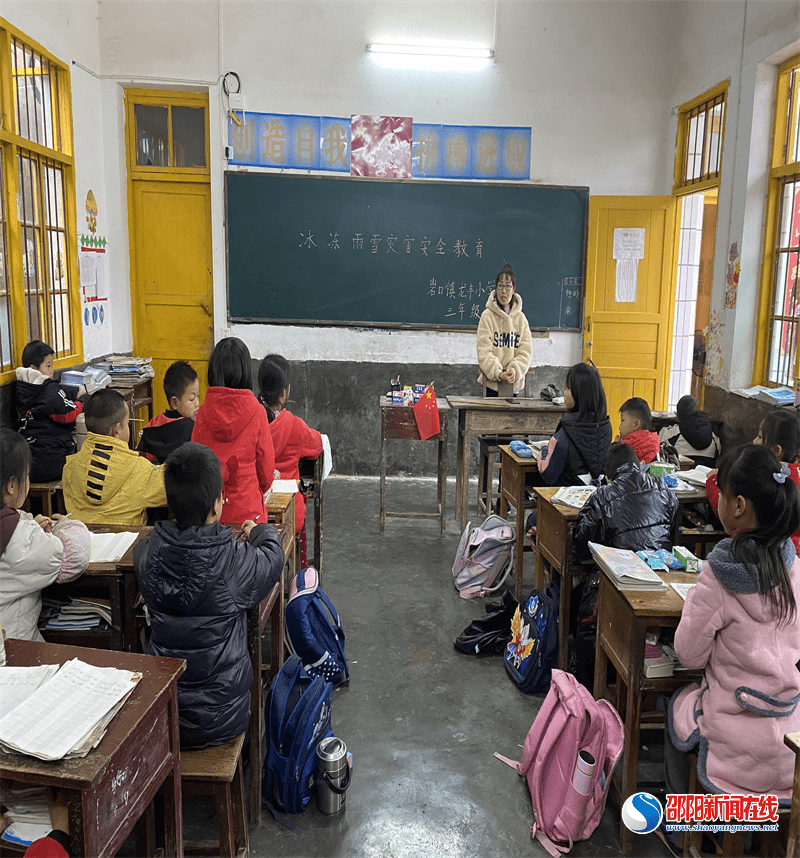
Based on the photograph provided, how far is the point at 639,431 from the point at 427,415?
5.14ft

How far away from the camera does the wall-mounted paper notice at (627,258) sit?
235 inches

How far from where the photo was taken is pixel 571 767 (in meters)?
2.09

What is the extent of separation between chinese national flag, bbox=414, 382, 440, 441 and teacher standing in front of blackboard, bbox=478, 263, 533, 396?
0.84m

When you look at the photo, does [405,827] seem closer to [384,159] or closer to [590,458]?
[590,458]

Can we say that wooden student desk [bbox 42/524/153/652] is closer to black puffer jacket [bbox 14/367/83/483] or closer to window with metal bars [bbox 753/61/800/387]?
black puffer jacket [bbox 14/367/83/483]

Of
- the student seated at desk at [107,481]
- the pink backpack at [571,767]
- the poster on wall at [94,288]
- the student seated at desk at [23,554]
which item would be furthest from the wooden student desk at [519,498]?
the poster on wall at [94,288]

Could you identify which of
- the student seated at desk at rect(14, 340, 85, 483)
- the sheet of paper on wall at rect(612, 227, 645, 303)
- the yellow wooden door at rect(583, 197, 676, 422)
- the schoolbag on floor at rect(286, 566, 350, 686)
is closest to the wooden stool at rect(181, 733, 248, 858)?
the schoolbag on floor at rect(286, 566, 350, 686)

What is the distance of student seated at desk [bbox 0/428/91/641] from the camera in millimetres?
1930

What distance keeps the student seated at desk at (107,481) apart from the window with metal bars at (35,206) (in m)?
2.15

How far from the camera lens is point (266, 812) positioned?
2168 millimetres

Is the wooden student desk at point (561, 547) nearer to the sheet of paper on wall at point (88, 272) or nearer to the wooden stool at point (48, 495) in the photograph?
the wooden stool at point (48, 495)

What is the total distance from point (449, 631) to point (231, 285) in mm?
3666

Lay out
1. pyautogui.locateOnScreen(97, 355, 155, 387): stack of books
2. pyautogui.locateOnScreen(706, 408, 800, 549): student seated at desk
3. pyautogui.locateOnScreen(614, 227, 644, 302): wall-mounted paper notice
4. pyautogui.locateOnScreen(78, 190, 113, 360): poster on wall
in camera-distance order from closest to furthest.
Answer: pyautogui.locateOnScreen(706, 408, 800, 549): student seated at desk, pyautogui.locateOnScreen(97, 355, 155, 387): stack of books, pyautogui.locateOnScreen(78, 190, 113, 360): poster on wall, pyautogui.locateOnScreen(614, 227, 644, 302): wall-mounted paper notice

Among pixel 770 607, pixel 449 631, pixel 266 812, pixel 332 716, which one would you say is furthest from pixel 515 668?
pixel 770 607
